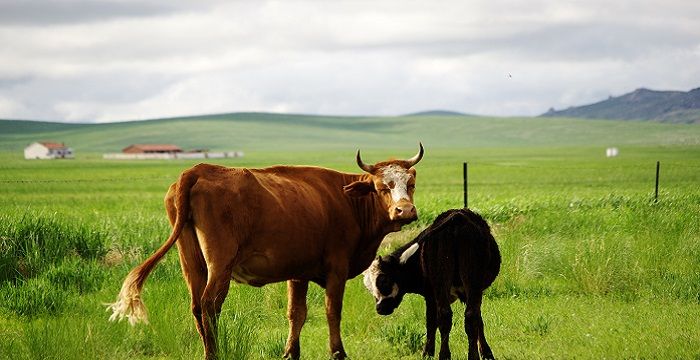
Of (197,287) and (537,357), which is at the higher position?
(197,287)

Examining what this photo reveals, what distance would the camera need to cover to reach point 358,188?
10.4 meters

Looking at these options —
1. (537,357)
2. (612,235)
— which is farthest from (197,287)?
(612,235)

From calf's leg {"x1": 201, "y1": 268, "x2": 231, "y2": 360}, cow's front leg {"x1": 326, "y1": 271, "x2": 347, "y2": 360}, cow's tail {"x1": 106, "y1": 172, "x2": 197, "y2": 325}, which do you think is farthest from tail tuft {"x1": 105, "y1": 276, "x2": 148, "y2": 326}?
cow's front leg {"x1": 326, "y1": 271, "x2": 347, "y2": 360}

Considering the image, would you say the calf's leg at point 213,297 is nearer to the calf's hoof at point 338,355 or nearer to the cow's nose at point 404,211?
the calf's hoof at point 338,355

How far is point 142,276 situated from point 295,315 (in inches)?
74.1

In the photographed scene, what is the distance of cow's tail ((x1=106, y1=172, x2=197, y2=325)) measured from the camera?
29.5 ft

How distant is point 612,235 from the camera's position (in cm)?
1712

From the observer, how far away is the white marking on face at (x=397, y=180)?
10.1 metres

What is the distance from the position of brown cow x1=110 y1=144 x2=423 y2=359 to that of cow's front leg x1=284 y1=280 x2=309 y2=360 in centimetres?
1

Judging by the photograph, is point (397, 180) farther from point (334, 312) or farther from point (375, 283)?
point (334, 312)

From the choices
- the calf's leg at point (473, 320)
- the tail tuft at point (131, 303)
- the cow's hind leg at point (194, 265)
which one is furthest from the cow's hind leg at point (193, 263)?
the calf's leg at point (473, 320)

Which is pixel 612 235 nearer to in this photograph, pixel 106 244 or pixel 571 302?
pixel 571 302

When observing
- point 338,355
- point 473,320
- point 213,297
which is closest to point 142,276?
point 213,297

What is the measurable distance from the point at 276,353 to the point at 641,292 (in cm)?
589
